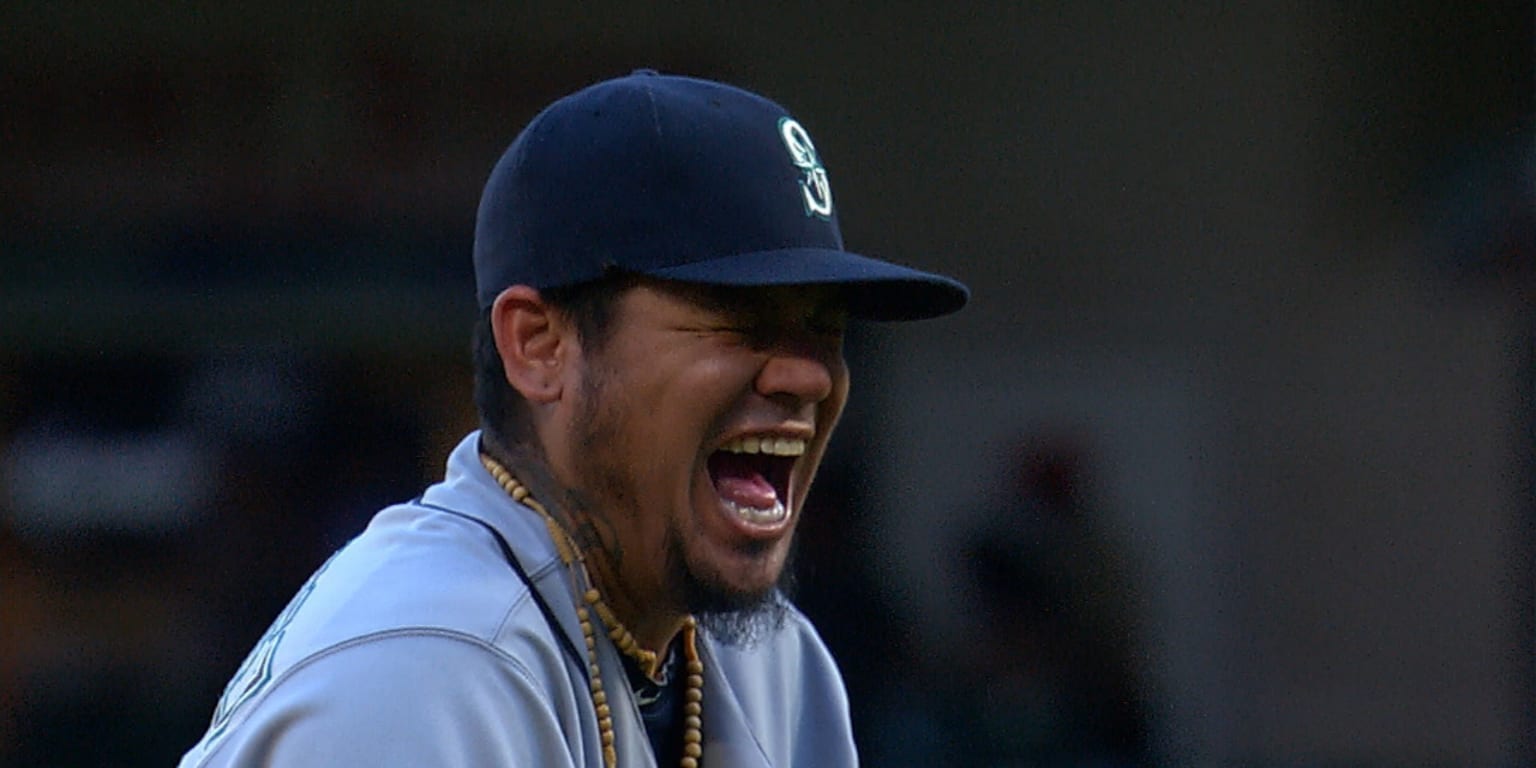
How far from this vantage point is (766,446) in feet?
6.50

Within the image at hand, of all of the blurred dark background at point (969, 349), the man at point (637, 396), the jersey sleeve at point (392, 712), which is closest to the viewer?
the jersey sleeve at point (392, 712)

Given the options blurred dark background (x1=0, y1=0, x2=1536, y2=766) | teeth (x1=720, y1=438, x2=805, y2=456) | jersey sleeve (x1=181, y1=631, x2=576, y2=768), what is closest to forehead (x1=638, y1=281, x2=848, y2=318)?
teeth (x1=720, y1=438, x2=805, y2=456)

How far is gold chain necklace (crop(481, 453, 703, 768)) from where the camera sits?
1.89 meters

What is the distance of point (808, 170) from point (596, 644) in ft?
1.78

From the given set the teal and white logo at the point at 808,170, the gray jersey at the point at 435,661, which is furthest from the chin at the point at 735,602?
the teal and white logo at the point at 808,170

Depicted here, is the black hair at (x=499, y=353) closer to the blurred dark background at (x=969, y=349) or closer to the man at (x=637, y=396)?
the man at (x=637, y=396)

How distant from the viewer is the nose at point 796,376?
195 cm

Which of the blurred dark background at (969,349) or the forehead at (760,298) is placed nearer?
the forehead at (760,298)

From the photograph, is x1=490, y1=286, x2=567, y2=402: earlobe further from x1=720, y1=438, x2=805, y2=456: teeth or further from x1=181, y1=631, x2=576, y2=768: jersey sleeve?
x1=181, y1=631, x2=576, y2=768: jersey sleeve

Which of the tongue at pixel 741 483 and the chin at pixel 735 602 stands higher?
the tongue at pixel 741 483

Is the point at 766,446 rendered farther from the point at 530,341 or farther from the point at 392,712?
the point at 392,712

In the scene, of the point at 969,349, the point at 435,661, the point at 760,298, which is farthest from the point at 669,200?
the point at 969,349

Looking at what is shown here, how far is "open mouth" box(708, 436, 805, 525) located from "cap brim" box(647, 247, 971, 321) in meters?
0.17

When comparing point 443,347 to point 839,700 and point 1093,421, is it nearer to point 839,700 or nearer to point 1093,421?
point 1093,421
